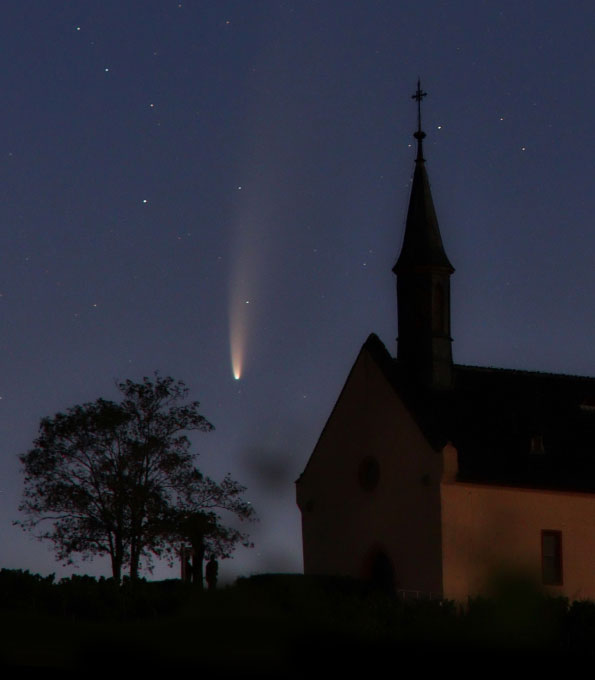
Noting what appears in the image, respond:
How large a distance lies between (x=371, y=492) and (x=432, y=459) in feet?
11.4

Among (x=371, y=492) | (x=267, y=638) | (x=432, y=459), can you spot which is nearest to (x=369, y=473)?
(x=371, y=492)

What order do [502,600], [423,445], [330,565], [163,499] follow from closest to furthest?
[502,600] → [423,445] → [330,565] → [163,499]

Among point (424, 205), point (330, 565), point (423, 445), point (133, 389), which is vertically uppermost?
point (424, 205)

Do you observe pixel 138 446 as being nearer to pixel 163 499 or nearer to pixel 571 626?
pixel 163 499

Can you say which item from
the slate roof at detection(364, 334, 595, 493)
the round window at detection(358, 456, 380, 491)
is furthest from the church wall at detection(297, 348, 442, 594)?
the slate roof at detection(364, 334, 595, 493)

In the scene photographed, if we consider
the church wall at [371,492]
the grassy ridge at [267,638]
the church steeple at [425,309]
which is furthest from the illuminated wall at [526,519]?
Answer: the grassy ridge at [267,638]

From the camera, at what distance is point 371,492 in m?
40.7

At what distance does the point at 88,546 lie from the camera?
45.4 metres

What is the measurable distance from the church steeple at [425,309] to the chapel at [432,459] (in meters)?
0.05

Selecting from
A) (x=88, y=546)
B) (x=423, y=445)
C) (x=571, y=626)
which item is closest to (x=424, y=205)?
(x=423, y=445)

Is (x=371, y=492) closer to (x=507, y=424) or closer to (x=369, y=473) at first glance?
(x=369, y=473)

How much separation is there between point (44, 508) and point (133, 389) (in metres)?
5.86

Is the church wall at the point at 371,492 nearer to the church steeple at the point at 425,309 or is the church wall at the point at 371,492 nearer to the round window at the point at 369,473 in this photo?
the round window at the point at 369,473

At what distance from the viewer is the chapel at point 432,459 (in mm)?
37938
